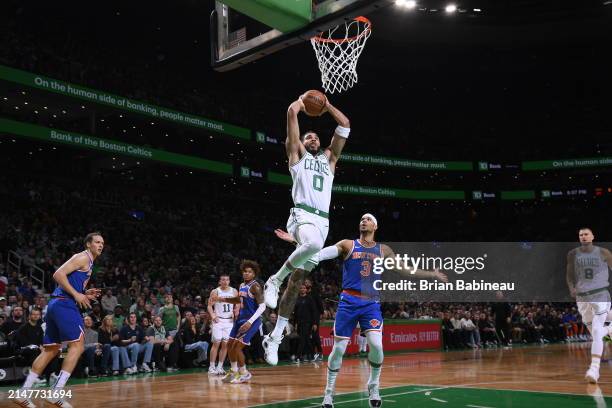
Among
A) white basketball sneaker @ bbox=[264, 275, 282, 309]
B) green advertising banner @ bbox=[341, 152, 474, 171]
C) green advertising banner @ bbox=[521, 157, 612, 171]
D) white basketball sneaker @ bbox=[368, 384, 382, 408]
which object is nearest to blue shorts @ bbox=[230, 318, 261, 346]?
white basketball sneaker @ bbox=[368, 384, 382, 408]

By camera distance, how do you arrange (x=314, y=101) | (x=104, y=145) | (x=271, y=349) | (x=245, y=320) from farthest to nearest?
1. (x=104, y=145)
2. (x=245, y=320)
3. (x=271, y=349)
4. (x=314, y=101)

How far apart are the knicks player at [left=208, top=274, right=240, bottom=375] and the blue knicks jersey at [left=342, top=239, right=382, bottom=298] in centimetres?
598

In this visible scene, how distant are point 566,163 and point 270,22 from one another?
40.3 meters

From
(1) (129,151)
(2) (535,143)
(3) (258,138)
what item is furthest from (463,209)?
(1) (129,151)

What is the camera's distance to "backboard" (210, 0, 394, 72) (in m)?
7.69

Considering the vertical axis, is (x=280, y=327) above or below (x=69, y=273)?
below

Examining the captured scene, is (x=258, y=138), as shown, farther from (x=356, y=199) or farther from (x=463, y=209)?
(x=463, y=209)

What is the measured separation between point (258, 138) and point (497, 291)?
1477cm

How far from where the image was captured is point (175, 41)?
37281mm

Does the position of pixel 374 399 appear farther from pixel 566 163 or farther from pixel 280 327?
pixel 566 163

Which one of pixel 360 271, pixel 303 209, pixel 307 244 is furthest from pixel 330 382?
pixel 303 209

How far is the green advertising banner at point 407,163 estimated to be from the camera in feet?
130

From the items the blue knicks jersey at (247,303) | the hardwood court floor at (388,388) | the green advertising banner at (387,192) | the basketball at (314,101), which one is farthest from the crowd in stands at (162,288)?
the basketball at (314,101)

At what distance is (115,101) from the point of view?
91.9 ft
